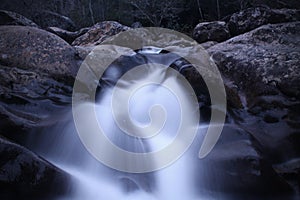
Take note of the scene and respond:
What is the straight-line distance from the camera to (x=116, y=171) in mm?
3783

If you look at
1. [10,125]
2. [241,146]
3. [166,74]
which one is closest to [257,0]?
[166,74]

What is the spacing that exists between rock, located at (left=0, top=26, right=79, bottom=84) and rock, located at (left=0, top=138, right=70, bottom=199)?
2.38m

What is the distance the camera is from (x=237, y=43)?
6.08 m

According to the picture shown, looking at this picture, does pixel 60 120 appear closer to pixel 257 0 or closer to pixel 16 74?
pixel 16 74

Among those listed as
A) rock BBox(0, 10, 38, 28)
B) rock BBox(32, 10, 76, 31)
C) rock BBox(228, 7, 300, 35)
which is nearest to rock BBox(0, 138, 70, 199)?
rock BBox(0, 10, 38, 28)

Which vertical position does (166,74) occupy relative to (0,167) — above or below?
below

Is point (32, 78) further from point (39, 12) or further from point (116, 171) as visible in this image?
point (39, 12)

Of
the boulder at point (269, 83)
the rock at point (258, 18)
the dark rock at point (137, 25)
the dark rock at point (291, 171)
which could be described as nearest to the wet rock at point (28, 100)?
the boulder at point (269, 83)

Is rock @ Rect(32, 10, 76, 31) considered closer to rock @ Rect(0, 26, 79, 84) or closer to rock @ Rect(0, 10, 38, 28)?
rock @ Rect(0, 10, 38, 28)

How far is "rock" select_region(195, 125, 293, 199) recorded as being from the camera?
351cm

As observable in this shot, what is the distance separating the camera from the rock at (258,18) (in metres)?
7.79

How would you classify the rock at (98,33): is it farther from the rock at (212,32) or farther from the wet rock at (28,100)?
the wet rock at (28,100)

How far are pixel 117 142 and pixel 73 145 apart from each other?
0.55m

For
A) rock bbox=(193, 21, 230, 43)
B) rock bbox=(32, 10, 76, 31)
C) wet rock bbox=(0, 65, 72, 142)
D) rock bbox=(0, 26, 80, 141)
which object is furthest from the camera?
rock bbox=(32, 10, 76, 31)
